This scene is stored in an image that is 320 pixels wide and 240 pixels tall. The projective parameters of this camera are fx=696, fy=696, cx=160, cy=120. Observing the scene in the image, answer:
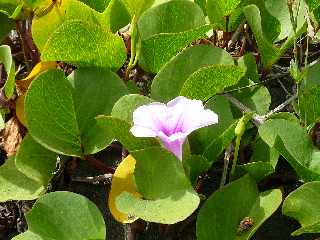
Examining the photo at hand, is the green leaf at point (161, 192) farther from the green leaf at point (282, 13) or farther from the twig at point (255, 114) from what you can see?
the green leaf at point (282, 13)

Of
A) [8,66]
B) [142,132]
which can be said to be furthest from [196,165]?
[8,66]

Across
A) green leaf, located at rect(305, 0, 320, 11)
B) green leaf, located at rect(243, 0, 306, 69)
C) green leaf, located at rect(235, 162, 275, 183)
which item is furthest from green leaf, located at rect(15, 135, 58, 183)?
green leaf, located at rect(305, 0, 320, 11)

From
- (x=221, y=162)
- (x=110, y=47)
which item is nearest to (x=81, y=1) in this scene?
(x=110, y=47)

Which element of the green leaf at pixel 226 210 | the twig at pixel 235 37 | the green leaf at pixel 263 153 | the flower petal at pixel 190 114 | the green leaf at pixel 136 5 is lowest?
the green leaf at pixel 226 210

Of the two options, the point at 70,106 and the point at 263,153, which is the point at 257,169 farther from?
the point at 70,106

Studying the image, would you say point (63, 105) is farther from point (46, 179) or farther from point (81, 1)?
point (81, 1)

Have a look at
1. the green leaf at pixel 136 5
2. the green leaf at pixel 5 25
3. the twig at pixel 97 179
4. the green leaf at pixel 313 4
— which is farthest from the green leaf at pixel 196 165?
the green leaf at pixel 5 25
